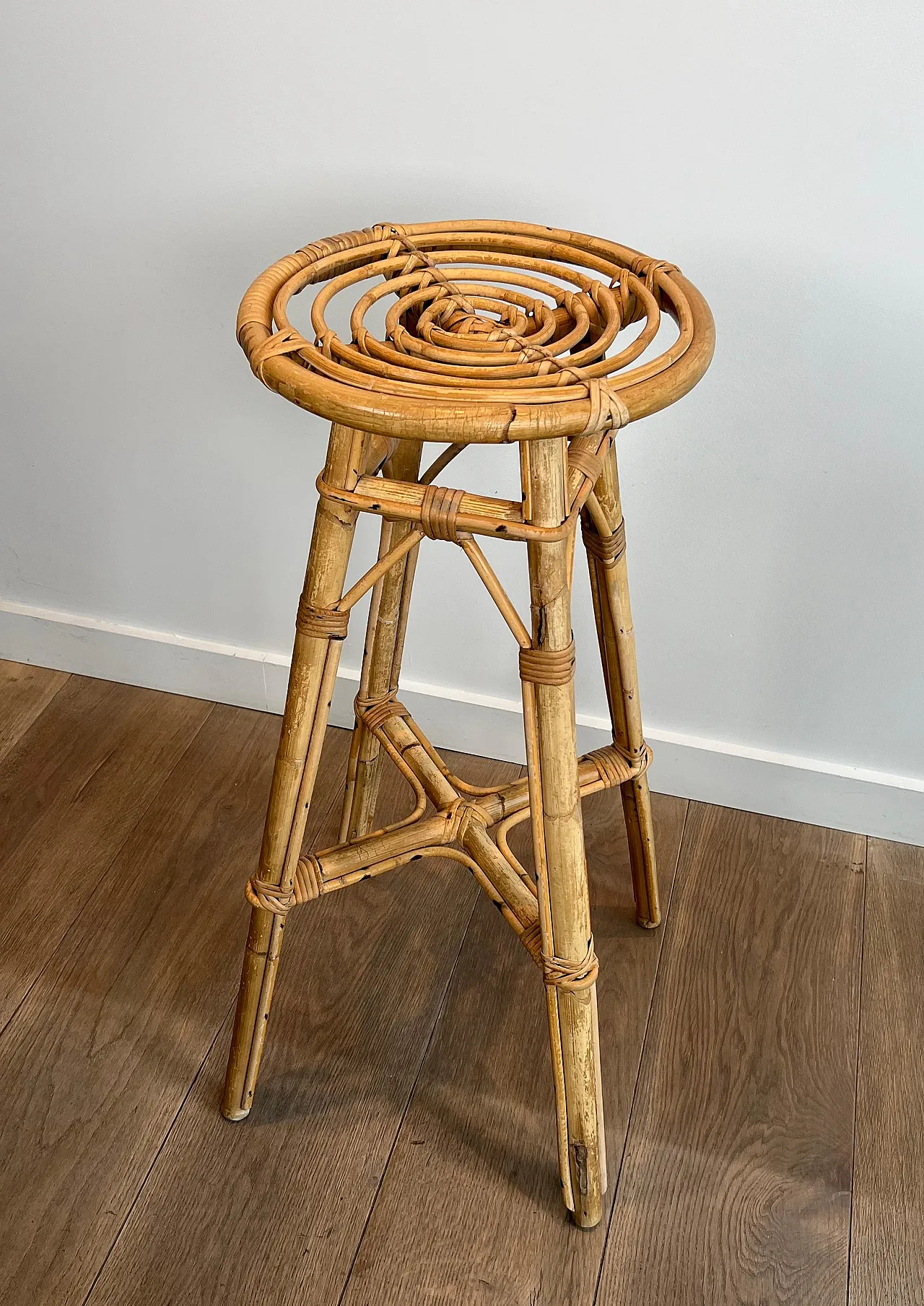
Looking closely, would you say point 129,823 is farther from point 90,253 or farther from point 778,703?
point 778,703

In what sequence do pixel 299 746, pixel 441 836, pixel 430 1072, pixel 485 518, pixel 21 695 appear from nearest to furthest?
A: pixel 485 518 < pixel 299 746 < pixel 441 836 < pixel 430 1072 < pixel 21 695

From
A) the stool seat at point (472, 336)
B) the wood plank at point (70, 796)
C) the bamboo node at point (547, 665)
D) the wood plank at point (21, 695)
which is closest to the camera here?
the stool seat at point (472, 336)

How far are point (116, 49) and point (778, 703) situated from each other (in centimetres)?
106

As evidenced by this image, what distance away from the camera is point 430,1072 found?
117cm

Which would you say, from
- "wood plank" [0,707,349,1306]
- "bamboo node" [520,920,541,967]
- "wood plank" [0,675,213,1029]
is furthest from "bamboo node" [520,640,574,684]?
"wood plank" [0,675,213,1029]

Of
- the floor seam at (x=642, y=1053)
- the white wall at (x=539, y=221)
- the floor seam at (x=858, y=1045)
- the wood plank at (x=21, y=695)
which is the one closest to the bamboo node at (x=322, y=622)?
the white wall at (x=539, y=221)

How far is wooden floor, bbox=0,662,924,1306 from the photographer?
40.1 inches

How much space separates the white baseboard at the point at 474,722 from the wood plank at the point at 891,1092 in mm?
76

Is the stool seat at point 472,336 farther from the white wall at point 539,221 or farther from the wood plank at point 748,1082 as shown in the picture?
the wood plank at point 748,1082

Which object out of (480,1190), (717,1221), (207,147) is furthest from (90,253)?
(717,1221)

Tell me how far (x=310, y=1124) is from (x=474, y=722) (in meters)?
0.59

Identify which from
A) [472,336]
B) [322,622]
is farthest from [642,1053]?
[472,336]

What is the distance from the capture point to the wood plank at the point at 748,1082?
1.02m

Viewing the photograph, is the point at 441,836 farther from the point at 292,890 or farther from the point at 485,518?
the point at 485,518
